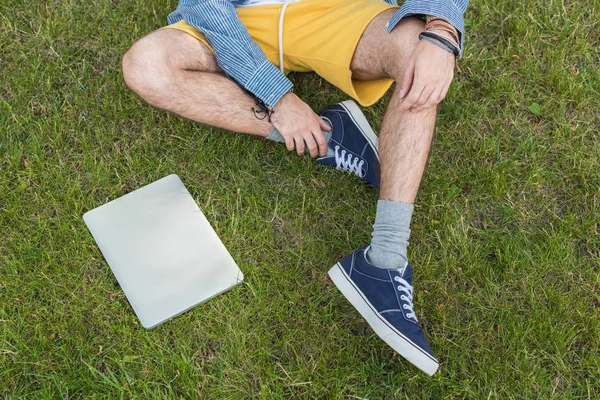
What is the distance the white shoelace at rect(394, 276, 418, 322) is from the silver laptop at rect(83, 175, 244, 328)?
645mm

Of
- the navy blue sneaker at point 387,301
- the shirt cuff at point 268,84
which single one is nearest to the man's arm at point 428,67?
the shirt cuff at point 268,84

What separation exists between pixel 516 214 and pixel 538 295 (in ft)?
1.24

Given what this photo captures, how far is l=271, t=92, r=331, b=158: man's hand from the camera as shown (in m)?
2.33

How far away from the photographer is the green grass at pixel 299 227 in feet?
6.84

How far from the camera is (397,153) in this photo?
85.0 inches

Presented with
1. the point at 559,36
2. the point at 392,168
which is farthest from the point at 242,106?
the point at 559,36

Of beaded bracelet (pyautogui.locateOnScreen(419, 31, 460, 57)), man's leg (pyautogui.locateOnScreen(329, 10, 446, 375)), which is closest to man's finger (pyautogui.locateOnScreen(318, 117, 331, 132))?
man's leg (pyautogui.locateOnScreen(329, 10, 446, 375))

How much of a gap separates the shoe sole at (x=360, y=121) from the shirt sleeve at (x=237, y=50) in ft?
1.24

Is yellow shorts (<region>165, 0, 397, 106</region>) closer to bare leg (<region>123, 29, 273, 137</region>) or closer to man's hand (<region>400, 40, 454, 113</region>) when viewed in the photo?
bare leg (<region>123, 29, 273, 137</region>)

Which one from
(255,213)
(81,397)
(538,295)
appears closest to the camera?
(81,397)

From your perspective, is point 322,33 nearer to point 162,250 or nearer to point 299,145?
point 299,145

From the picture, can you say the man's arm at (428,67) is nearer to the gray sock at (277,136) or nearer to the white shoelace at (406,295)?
the gray sock at (277,136)

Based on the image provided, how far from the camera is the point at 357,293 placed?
2.10 meters

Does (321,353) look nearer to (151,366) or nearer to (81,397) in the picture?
(151,366)
